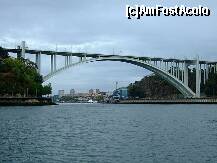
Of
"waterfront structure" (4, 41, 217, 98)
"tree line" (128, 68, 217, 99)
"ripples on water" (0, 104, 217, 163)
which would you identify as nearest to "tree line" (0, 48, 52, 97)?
"waterfront structure" (4, 41, 217, 98)

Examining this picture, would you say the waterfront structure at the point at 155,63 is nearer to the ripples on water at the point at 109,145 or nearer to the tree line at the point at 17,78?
the tree line at the point at 17,78

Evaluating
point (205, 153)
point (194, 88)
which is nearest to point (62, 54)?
point (194, 88)

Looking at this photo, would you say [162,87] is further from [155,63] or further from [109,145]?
[109,145]

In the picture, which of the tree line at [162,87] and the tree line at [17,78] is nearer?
the tree line at [17,78]

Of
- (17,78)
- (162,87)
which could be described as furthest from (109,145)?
(162,87)

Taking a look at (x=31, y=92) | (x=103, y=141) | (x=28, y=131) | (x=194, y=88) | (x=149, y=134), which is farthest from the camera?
(x=194, y=88)

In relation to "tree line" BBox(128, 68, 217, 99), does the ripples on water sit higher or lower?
lower

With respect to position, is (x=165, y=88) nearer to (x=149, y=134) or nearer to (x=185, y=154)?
(x=149, y=134)

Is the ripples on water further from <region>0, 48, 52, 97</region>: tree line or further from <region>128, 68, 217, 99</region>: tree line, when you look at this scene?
<region>128, 68, 217, 99</region>: tree line

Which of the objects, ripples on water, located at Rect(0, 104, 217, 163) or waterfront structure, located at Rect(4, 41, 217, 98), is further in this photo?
waterfront structure, located at Rect(4, 41, 217, 98)

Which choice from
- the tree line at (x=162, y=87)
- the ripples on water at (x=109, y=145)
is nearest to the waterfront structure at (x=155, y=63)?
the tree line at (x=162, y=87)

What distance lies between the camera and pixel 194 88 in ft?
466

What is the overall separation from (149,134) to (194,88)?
347ft

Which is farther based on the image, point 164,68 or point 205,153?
point 164,68
